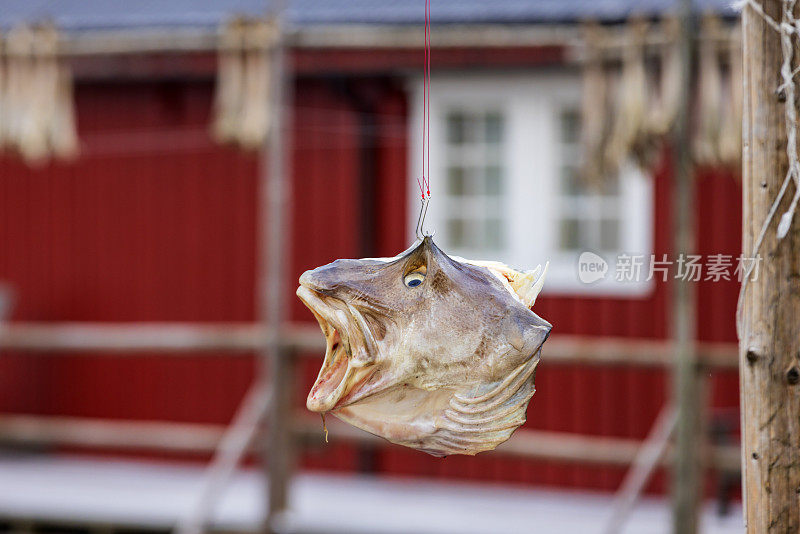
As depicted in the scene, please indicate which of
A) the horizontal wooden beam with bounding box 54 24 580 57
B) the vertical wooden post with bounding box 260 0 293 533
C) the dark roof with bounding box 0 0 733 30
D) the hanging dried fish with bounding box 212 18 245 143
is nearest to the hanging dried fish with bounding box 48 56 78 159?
the horizontal wooden beam with bounding box 54 24 580 57

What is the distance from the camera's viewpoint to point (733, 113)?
18.3ft

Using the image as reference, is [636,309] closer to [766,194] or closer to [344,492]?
[344,492]

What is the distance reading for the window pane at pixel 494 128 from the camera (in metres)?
8.10

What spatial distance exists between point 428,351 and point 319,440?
15.9 ft

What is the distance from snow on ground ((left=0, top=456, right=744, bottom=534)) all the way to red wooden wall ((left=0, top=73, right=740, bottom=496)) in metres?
0.29

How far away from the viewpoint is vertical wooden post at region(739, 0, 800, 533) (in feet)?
8.18

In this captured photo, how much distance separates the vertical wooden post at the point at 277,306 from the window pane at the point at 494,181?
1971mm

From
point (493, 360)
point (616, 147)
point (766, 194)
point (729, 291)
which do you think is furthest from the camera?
point (729, 291)

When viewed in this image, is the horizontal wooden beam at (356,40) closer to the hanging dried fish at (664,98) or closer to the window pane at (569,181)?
the hanging dried fish at (664,98)

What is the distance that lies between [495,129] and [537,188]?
0.52 metres

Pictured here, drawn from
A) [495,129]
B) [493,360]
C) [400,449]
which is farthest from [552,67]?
[493,360]

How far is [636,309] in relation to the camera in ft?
25.7

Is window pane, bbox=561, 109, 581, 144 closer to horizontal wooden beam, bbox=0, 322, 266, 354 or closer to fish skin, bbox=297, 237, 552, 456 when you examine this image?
horizontal wooden beam, bbox=0, 322, 266, 354

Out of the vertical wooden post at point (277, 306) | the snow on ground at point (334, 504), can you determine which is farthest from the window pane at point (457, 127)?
the snow on ground at point (334, 504)
